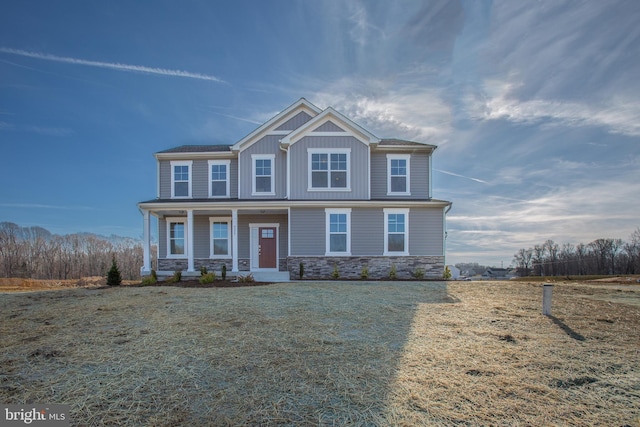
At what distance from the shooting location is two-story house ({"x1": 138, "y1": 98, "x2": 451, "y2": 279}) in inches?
620

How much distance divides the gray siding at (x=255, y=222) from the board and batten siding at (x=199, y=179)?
4.96ft

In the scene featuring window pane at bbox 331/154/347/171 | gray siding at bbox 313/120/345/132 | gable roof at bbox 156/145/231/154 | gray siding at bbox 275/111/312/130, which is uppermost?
gray siding at bbox 275/111/312/130

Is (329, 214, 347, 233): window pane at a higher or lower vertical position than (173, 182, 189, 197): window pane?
lower

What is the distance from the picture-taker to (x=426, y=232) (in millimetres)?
16125

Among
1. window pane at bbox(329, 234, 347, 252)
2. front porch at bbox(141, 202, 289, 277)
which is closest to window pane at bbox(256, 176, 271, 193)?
front porch at bbox(141, 202, 289, 277)

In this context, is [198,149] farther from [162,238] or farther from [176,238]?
[162,238]

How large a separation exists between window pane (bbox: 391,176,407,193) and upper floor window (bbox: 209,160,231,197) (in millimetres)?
8372

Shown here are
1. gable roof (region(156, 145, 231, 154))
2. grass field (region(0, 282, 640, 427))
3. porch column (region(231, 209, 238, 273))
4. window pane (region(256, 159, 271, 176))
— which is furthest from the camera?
gable roof (region(156, 145, 231, 154))

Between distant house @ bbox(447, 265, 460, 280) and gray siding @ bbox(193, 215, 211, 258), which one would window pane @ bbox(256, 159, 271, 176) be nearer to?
gray siding @ bbox(193, 215, 211, 258)

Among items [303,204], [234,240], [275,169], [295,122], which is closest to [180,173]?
[275,169]

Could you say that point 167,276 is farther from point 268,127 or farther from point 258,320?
point 258,320

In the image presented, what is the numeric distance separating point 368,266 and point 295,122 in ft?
26.1

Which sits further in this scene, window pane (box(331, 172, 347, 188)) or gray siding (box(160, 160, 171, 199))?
gray siding (box(160, 160, 171, 199))

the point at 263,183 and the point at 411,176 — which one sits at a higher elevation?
the point at 411,176
